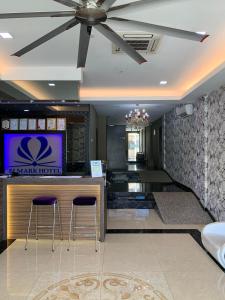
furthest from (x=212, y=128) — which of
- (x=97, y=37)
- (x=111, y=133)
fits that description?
(x=111, y=133)

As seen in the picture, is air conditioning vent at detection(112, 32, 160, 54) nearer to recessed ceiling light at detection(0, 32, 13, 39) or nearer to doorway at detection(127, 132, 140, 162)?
recessed ceiling light at detection(0, 32, 13, 39)

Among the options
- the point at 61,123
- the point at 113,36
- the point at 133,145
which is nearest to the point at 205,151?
the point at 61,123

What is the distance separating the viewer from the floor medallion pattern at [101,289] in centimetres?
287

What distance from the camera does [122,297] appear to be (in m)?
2.87

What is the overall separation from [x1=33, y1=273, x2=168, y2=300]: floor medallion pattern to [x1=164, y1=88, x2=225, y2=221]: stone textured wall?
2.78 metres

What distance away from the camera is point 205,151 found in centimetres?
621

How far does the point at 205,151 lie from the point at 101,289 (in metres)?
4.16

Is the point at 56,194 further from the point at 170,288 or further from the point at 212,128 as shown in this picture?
the point at 212,128

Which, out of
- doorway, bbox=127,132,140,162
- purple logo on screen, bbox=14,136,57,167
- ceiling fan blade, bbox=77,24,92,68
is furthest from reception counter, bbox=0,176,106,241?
doorway, bbox=127,132,140,162

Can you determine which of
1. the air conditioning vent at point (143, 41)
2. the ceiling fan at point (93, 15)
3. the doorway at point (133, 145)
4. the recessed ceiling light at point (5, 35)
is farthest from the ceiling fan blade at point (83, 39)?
the doorway at point (133, 145)

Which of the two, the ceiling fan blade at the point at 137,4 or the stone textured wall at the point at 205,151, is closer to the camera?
the ceiling fan blade at the point at 137,4

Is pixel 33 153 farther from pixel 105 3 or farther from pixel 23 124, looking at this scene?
pixel 105 3

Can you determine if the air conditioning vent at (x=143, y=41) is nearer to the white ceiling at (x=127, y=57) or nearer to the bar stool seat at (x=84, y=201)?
the white ceiling at (x=127, y=57)

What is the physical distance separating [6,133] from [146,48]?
A: 4.05 m
